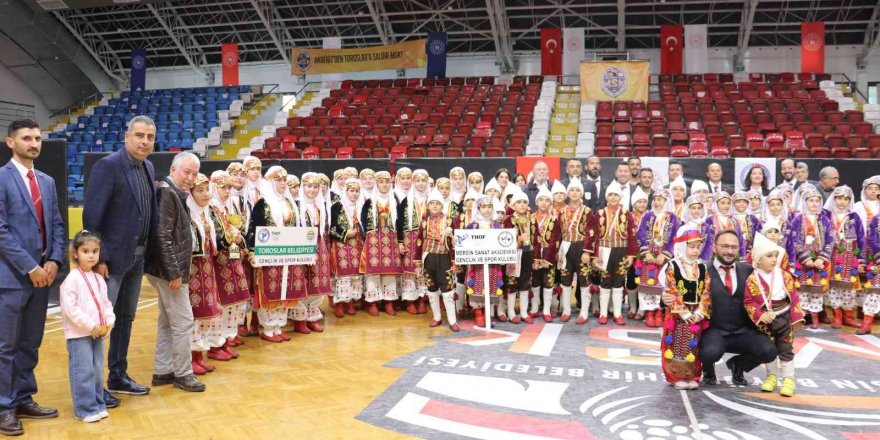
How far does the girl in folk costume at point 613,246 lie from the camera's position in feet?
20.8

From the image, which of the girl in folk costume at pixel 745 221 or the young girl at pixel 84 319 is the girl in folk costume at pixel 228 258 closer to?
the young girl at pixel 84 319

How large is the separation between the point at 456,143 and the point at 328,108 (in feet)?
17.2

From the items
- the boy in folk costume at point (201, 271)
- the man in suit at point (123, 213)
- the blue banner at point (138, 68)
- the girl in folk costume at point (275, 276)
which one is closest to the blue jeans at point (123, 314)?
the man in suit at point (123, 213)

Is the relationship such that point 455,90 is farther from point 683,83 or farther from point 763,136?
point 763,136

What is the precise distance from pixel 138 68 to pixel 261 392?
66.3 ft

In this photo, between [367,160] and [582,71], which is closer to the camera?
[367,160]

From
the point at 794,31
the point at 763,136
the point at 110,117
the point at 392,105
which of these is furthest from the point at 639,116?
the point at 110,117

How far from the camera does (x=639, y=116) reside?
14.9 meters

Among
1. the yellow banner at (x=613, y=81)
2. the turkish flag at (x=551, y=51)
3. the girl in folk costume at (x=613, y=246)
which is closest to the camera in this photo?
the girl in folk costume at (x=613, y=246)

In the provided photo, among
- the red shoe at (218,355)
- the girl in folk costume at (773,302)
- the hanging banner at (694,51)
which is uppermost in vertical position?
the hanging banner at (694,51)

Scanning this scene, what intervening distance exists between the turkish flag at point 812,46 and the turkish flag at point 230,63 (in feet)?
53.2

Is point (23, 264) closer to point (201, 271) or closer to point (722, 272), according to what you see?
point (201, 271)

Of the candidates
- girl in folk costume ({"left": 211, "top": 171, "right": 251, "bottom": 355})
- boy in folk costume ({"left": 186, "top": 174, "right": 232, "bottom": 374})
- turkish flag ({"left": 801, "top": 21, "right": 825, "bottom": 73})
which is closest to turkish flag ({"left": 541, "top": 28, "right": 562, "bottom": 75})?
turkish flag ({"left": 801, "top": 21, "right": 825, "bottom": 73})

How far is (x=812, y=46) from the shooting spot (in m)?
16.9
